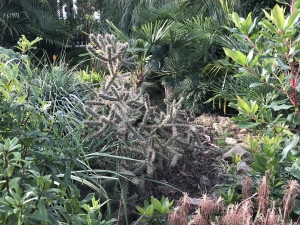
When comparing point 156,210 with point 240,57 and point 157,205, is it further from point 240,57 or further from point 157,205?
point 240,57

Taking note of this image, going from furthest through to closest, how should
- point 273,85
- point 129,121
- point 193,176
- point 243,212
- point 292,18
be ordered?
point 193,176 → point 129,121 → point 273,85 → point 292,18 → point 243,212

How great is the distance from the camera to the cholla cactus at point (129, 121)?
8.27ft

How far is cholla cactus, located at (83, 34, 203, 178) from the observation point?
2.52 meters

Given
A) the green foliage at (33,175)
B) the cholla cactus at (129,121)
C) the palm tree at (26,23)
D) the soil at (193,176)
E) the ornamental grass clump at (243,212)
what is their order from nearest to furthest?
1. the green foliage at (33,175)
2. the ornamental grass clump at (243,212)
3. the cholla cactus at (129,121)
4. the soil at (193,176)
5. the palm tree at (26,23)

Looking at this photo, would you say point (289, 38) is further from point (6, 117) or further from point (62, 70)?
point (62, 70)

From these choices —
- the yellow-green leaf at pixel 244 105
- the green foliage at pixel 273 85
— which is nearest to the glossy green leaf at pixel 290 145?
the green foliage at pixel 273 85

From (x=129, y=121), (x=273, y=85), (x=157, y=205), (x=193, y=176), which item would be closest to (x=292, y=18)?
(x=273, y=85)

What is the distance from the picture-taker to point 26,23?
30.1 ft

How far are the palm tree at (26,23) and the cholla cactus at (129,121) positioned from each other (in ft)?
21.4

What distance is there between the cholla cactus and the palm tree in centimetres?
651

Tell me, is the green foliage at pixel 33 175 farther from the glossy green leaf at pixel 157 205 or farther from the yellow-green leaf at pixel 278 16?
the yellow-green leaf at pixel 278 16

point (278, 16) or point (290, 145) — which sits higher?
point (278, 16)

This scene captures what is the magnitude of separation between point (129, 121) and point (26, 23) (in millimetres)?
7468

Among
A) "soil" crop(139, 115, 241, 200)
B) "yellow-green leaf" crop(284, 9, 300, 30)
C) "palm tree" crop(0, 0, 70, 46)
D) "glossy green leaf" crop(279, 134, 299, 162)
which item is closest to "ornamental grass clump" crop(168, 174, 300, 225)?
"glossy green leaf" crop(279, 134, 299, 162)
